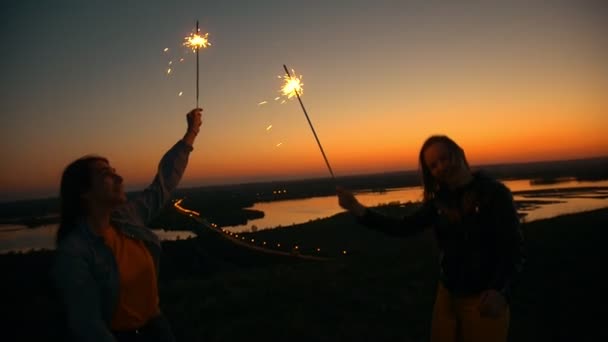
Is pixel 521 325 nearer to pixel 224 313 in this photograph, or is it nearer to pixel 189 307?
pixel 224 313

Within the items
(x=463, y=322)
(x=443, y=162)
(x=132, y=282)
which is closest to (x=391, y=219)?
(x=443, y=162)

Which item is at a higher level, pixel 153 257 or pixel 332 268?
pixel 153 257

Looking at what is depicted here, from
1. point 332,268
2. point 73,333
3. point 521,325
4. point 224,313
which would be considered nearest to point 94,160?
point 73,333

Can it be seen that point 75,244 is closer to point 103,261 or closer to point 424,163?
point 103,261

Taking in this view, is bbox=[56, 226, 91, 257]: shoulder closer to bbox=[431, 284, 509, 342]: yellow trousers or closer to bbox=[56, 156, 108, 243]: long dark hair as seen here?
bbox=[56, 156, 108, 243]: long dark hair

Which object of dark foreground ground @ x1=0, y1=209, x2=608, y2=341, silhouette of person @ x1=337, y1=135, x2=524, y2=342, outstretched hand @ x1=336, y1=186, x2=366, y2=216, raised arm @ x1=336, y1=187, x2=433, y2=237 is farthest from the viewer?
dark foreground ground @ x1=0, y1=209, x2=608, y2=341

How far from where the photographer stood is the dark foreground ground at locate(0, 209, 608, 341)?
675cm

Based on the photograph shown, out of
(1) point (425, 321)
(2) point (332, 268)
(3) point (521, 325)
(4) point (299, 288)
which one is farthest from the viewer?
(2) point (332, 268)

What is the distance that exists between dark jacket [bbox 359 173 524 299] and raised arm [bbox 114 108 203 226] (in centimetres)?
212

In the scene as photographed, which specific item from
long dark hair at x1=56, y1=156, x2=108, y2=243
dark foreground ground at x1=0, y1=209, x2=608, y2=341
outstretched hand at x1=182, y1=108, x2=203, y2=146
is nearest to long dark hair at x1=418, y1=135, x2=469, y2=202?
outstretched hand at x1=182, y1=108, x2=203, y2=146

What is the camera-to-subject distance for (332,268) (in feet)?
37.2

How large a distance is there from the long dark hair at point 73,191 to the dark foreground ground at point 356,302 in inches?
112

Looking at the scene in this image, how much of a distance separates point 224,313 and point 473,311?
588 centimetres

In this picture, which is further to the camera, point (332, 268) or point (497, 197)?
point (332, 268)
